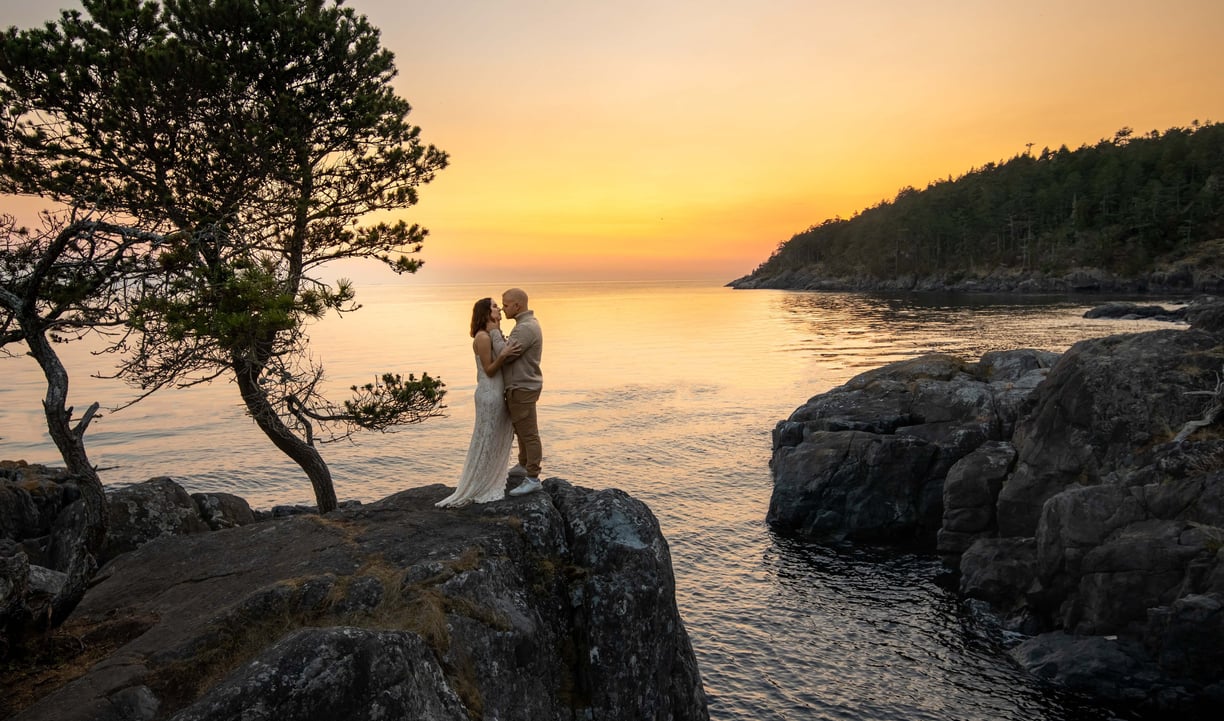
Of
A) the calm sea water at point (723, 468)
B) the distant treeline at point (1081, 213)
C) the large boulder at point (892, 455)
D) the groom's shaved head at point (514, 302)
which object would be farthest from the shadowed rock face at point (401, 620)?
the distant treeline at point (1081, 213)

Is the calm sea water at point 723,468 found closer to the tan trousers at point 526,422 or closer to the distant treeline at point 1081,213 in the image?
the tan trousers at point 526,422

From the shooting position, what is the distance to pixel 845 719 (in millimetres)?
16609

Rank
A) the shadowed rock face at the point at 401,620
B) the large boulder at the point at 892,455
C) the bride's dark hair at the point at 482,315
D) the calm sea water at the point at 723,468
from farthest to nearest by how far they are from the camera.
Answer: the large boulder at the point at 892,455, the calm sea water at the point at 723,468, the bride's dark hair at the point at 482,315, the shadowed rock face at the point at 401,620

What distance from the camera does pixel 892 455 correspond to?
28141 mm

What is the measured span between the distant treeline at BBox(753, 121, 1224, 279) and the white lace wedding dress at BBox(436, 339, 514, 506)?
14379 cm

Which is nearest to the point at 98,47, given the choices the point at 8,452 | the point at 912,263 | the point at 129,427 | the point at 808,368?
the point at 8,452

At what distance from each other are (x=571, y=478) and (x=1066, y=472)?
2065 cm

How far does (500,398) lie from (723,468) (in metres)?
25.3

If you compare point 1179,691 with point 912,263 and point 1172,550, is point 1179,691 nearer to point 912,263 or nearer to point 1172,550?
point 1172,550

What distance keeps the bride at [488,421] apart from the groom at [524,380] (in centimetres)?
16

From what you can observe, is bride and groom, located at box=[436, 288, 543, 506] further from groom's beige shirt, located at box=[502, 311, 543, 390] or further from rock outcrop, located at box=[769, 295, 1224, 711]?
rock outcrop, located at box=[769, 295, 1224, 711]

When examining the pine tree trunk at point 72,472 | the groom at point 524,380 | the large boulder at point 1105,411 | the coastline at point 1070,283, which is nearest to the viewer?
the pine tree trunk at point 72,472

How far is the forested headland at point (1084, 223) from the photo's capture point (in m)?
125

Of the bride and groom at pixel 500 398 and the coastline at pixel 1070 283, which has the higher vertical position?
the coastline at pixel 1070 283
